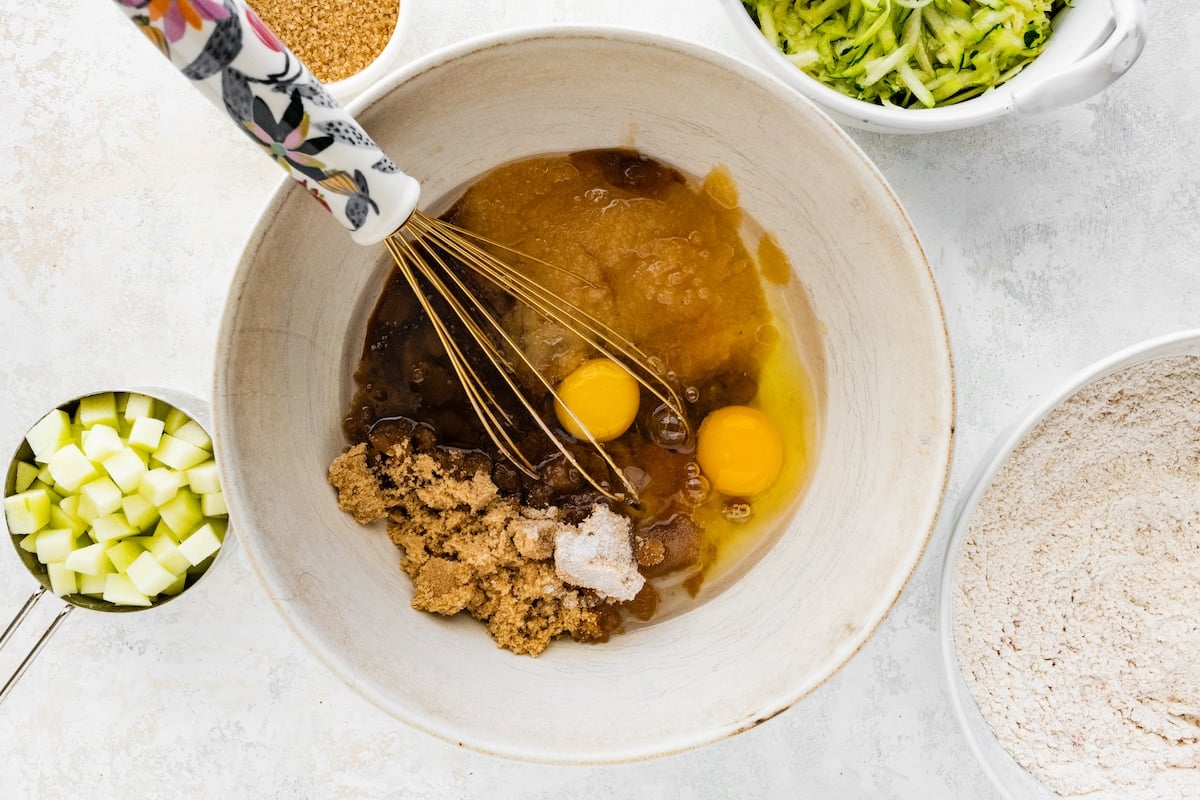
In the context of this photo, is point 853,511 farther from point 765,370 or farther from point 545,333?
point 545,333

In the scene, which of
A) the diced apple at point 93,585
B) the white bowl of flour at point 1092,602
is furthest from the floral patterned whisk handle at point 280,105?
the white bowl of flour at point 1092,602

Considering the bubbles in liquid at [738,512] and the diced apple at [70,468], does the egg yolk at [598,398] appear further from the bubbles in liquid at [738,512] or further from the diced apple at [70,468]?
the diced apple at [70,468]

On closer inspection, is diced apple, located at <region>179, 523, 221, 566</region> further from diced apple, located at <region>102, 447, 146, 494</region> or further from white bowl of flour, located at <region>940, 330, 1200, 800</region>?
white bowl of flour, located at <region>940, 330, 1200, 800</region>

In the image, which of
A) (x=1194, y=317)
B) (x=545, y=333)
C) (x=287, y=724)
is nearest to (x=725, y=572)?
(x=545, y=333)

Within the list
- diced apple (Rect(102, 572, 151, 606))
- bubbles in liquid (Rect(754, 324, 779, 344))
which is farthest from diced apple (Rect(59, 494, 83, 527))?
bubbles in liquid (Rect(754, 324, 779, 344))

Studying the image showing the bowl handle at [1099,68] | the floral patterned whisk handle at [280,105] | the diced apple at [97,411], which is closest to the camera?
the floral patterned whisk handle at [280,105]

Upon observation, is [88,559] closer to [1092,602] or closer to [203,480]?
[203,480]
